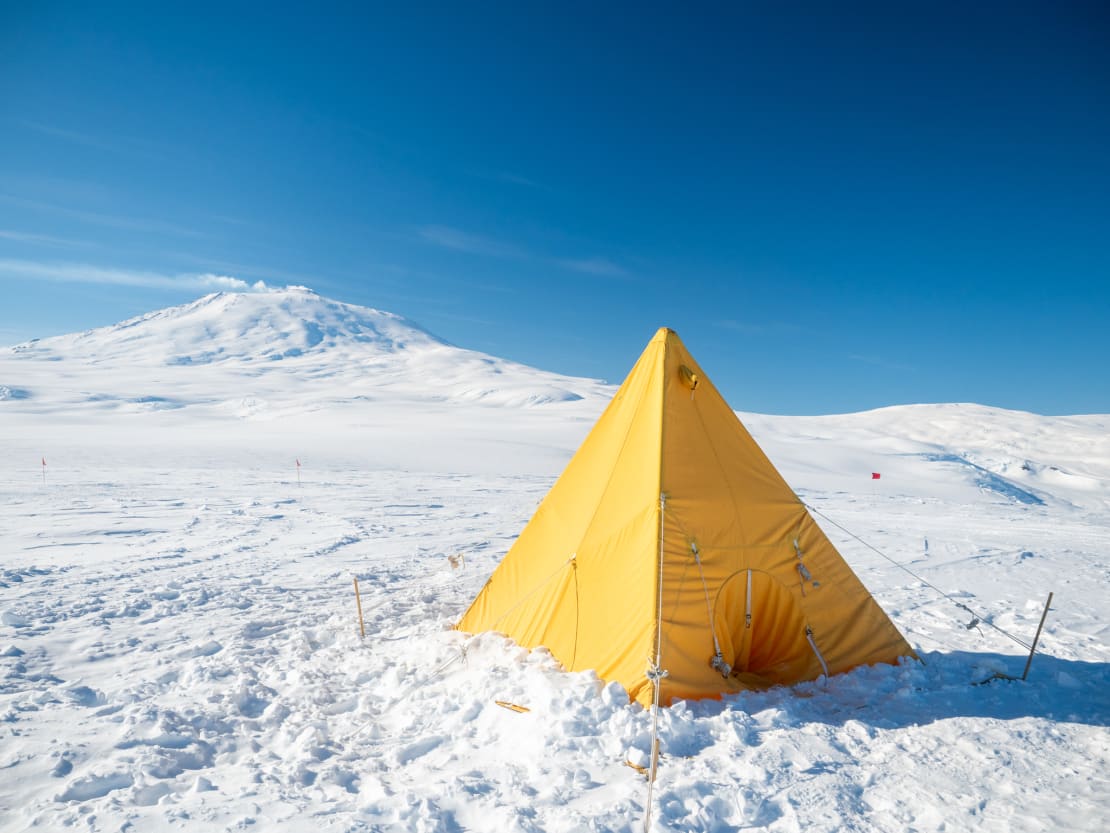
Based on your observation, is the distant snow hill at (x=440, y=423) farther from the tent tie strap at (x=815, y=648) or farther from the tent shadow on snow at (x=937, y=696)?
the tent tie strap at (x=815, y=648)

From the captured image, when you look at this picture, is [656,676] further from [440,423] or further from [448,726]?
[440,423]

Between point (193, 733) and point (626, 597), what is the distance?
4.13 metres

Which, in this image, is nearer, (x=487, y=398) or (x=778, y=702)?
(x=778, y=702)

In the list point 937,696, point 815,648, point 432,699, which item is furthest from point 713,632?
point 432,699

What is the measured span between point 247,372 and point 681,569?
13294 cm

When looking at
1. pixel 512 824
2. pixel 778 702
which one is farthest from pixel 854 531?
pixel 512 824

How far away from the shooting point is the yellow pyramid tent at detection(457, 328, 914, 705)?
5.54m

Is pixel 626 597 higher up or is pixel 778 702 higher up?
pixel 626 597

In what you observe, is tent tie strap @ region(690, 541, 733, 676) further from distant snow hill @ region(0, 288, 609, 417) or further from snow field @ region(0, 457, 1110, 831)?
distant snow hill @ region(0, 288, 609, 417)

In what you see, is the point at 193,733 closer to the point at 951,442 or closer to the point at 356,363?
the point at 951,442

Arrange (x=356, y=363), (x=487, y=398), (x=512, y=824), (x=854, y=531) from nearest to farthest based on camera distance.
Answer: (x=512, y=824), (x=854, y=531), (x=487, y=398), (x=356, y=363)

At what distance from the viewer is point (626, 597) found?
223 inches

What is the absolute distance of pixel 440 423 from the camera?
5662cm

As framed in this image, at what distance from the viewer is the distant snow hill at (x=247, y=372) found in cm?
8300
